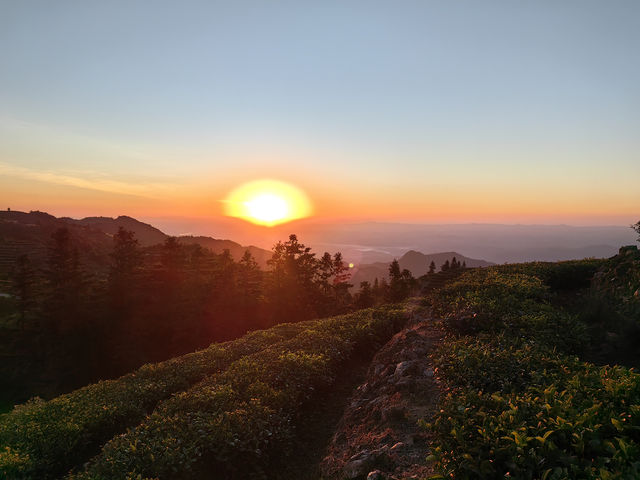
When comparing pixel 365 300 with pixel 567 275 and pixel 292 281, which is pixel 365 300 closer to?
pixel 292 281

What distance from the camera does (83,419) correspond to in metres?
12.0

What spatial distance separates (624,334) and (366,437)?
30.1 feet

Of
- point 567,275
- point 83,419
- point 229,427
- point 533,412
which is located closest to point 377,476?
point 533,412

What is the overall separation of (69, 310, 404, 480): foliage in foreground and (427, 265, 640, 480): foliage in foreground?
16.7ft

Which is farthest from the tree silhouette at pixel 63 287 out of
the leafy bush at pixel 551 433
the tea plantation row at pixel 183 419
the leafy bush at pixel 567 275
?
the leafy bush at pixel 567 275

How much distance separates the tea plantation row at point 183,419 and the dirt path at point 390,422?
1835mm

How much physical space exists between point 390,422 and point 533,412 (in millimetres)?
4168

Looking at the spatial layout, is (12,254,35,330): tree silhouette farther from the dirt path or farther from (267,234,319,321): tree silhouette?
the dirt path

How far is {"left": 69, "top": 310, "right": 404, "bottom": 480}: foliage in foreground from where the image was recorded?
8.20 metres

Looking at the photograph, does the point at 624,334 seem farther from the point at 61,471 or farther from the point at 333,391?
the point at 61,471

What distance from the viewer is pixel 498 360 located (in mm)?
8633

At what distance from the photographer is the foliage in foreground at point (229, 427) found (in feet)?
26.9

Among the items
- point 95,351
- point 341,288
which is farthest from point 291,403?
point 341,288

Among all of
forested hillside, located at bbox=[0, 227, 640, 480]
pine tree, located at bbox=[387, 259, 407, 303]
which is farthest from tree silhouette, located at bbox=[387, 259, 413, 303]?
forested hillside, located at bbox=[0, 227, 640, 480]
